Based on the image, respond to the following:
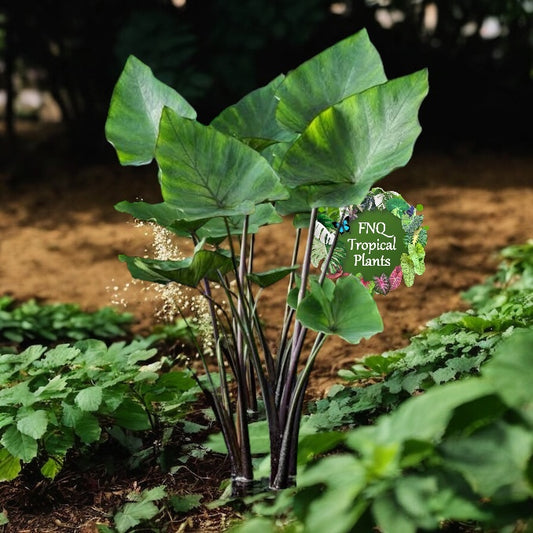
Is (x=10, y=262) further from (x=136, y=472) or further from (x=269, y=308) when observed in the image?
(x=136, y=472)

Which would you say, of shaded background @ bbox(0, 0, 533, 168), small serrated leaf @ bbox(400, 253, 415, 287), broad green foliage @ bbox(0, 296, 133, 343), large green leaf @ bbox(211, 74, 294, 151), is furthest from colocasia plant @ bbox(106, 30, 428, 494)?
shaded background @ bbox(0, 0, 533, 168)

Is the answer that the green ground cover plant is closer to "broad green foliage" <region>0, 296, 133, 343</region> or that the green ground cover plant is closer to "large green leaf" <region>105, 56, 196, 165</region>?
"large green leaf" <region>105, 56, 196, 165</region>

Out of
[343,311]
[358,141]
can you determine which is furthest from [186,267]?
[358,141]

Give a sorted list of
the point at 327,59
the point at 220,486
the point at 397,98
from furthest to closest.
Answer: the point at 220,486
the point at 327,59
the point at 397,98

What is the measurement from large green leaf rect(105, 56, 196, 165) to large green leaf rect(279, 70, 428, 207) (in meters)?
0.46

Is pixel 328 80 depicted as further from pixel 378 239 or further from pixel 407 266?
pixel 407 266

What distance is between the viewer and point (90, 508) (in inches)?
92.9

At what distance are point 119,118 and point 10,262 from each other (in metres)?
2.82

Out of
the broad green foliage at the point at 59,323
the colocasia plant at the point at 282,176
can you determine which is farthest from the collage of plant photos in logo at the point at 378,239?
the broad green foliage at the point at 59,323

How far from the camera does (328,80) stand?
2.16 meters

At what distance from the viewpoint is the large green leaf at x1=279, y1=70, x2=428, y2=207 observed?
1937 millimetres

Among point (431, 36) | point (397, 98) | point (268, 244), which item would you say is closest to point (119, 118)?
point (397, 98)

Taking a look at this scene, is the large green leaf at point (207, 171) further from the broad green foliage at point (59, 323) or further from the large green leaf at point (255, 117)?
the broad green foliage at point (59, 323)

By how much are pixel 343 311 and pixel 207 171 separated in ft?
1.43
